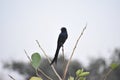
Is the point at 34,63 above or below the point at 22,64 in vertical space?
above

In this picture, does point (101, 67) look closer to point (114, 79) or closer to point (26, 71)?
point (114, 79)

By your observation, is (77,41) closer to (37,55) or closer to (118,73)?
(37,55)

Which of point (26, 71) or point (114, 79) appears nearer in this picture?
point (114, 79)


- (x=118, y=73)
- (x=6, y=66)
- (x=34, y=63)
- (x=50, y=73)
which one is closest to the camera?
(x=34, y=63)

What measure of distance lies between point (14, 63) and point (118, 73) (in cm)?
1294

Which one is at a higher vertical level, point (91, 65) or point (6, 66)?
point (6, 66)

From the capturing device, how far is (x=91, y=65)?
52031mm

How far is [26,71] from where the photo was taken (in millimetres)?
48406

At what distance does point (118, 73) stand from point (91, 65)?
5.88m

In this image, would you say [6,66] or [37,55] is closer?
[37,55]

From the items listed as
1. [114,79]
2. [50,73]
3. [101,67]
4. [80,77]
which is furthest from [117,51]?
[80,77]

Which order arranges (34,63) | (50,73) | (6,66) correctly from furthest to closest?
(6,66) → (50,73) → (34,63)

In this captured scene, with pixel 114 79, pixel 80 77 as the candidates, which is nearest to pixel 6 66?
pixel 114 79

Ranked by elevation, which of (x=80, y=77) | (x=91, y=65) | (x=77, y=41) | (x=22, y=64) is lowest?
(x=91, y=65)
